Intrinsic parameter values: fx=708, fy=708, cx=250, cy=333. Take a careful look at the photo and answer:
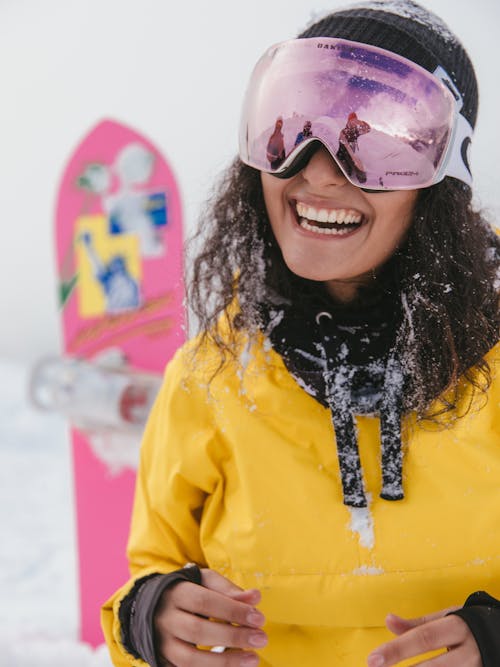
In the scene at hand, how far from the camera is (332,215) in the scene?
3.13ft

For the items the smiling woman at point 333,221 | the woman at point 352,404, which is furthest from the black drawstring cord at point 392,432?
the smiling woman at point 333,221

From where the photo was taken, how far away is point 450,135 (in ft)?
3.10

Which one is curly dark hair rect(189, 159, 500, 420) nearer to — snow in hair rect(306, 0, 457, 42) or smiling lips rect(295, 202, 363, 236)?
smiling lips rect(295, 202, 363, 236)

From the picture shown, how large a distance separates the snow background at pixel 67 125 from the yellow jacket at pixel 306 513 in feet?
1.25

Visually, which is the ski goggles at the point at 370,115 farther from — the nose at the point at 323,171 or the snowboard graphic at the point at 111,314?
the snowboard graphic at the point at 111,314

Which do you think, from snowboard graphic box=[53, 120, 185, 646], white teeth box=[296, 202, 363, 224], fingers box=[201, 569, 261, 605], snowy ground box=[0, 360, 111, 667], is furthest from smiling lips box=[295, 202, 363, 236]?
snowy ground box=[0, 360, 111, 667]

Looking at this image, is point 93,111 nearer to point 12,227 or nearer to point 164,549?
point 12,227

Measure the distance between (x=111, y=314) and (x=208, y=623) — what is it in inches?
57.3

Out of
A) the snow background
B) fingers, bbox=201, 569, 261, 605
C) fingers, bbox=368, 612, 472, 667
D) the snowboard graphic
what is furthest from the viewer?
the snowboard graphic

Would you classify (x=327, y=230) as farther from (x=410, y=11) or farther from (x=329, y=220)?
(x=410, y=11)

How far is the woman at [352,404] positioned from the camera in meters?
0.93

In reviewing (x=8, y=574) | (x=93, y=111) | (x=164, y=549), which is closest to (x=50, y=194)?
(x=93, y=111)

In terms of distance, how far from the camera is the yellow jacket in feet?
3.16

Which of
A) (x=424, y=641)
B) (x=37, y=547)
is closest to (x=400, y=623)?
(x=424, y=641)
